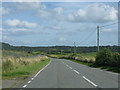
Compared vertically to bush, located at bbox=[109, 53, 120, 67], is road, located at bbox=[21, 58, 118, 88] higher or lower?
lower

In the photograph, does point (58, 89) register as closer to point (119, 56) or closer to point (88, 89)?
point (88, 89)

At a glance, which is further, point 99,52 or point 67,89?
point 99,52

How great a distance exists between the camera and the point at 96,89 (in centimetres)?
1405

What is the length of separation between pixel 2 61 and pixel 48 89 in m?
15.7

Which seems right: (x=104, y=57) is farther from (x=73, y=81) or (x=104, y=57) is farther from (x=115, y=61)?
(x=73, y=81)

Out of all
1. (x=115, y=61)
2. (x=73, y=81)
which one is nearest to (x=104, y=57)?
(x=115, y=61)

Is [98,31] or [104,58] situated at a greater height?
[98,31]

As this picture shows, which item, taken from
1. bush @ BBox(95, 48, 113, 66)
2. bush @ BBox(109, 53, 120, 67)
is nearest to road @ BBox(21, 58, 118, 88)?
bush @ BBox(109, 53, 120, 67)

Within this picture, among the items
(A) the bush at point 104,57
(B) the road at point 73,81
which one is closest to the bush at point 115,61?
(A) the bush at point 104,57

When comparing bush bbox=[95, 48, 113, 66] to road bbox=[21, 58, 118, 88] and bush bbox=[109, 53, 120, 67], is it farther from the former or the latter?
road bbox=[21, 58, 118, 88]

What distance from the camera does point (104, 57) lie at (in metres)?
45.5

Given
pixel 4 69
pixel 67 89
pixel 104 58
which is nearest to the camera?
pixel 67 89

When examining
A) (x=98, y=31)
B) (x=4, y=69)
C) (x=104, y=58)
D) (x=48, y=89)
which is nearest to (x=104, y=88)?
(x=48, y=89)

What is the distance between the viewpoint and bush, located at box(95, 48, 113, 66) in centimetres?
4427
